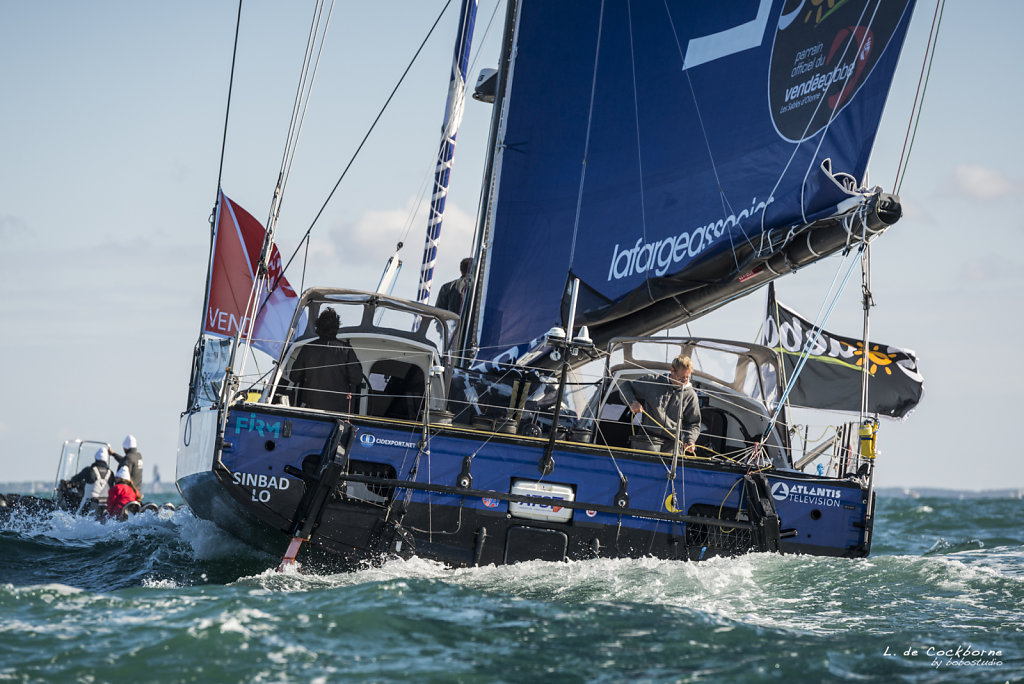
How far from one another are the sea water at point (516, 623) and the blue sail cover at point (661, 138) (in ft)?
11.2

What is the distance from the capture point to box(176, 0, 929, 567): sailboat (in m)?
8.58

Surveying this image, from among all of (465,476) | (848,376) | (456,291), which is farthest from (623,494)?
(848,376)

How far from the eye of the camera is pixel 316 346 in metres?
10.4

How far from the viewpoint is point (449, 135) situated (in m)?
15.3

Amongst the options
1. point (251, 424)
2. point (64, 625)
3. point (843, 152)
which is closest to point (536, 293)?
point (843, 152)

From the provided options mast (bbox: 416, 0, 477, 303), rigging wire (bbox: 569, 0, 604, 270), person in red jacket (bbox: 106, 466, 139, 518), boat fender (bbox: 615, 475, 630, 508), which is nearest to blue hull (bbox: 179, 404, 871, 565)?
boat fender (bbox: 615, 475, 630, 508)

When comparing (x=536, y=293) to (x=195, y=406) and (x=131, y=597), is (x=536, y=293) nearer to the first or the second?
(x=195, y=406)

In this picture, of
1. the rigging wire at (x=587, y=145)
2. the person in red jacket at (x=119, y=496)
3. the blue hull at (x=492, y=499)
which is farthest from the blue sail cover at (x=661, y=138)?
the person in red jacket at (x=119, y=496)

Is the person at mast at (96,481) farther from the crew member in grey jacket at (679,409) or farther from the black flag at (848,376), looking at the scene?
the black flag at (848,376)

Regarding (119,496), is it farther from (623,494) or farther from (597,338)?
(623,494)

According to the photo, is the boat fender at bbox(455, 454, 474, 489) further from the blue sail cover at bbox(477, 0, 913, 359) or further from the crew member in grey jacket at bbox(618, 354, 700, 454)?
the blue sail cover at bbox(477, 0, 913, 359)

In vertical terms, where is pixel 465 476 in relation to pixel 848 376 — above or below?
below

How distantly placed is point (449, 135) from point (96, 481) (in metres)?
7.96

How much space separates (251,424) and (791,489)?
450 cm
